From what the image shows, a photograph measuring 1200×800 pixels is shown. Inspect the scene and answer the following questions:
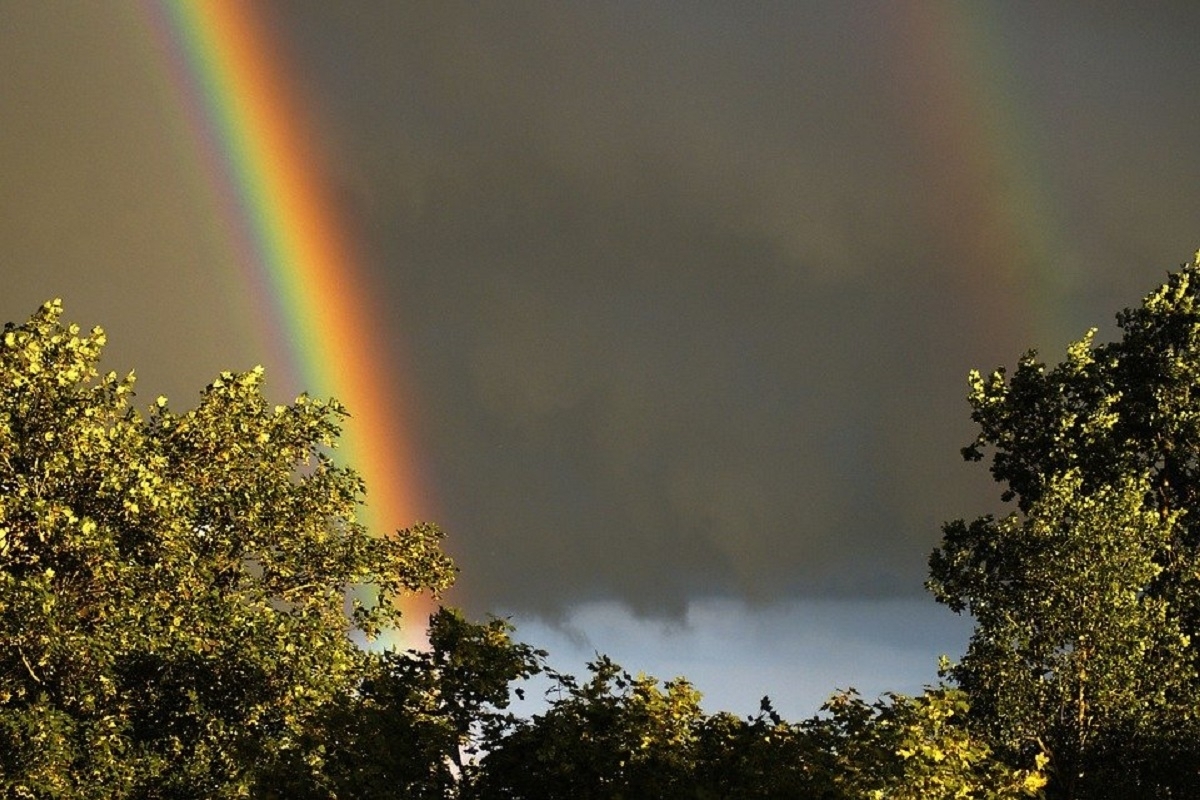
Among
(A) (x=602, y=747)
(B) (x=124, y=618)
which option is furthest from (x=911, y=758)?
(B) (x=124, y=618)

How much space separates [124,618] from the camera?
22328 millimetres

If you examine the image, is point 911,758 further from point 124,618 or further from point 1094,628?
point 1094,628

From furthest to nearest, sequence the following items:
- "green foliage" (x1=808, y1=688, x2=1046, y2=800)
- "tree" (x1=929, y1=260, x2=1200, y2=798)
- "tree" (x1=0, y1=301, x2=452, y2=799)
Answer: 1. "tree" (x1=929, y1=260, x2=1200, y2=798)
2. "tree" (x1=0, y1=301, x2=452, y2=799)
3. "green foliage" (x1=808, y1=688, x2=1046, y2=800)

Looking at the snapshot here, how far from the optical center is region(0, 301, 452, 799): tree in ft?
69.8

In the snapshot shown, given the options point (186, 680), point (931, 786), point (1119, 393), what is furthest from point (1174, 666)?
point (186, 680)

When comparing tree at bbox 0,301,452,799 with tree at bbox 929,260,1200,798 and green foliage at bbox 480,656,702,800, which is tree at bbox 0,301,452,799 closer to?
green foliage at bbox 480,656,702,800

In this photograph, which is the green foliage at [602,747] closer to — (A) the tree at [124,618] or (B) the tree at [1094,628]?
(A) the tree at [124,618]

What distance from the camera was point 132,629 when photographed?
872 inches

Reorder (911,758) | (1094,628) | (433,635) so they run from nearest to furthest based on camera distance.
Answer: (911,758), (433,635), (1094,628)

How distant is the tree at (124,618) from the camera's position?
69.8ft

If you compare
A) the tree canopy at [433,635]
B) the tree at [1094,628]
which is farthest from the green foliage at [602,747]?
the tree at [1094,628]

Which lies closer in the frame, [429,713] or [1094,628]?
[429,713]

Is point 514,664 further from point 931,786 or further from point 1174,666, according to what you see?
point 1174,666

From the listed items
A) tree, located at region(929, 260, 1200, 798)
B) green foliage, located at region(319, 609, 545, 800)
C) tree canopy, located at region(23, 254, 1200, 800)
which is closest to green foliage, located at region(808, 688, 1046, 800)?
tree canopy, located at region(23, 254, 1200, 800)
